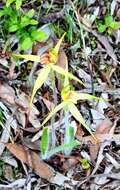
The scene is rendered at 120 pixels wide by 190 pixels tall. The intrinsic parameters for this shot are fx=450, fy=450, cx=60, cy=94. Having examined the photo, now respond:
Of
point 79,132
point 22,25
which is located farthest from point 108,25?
point 79,132

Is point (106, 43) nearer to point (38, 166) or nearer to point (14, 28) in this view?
point (14, 28)

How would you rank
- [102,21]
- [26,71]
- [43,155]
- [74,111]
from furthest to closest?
1. [102,21]
2. [26,71]
3. [43,155]
4. [74,111]

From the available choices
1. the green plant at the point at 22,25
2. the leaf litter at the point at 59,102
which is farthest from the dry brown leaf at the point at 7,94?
the green plant at the point at 22,25

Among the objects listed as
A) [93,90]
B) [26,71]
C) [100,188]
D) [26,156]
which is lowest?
[100,188]

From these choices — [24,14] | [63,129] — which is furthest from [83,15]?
[63,129]

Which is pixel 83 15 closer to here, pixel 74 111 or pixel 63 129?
pixel 63 129

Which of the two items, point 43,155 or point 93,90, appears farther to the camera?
point 93,90

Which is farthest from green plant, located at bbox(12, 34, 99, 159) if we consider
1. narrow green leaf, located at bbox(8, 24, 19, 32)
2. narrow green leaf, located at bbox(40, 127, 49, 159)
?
narrow green leaf, located at bbox(8, 24, 19, 32)

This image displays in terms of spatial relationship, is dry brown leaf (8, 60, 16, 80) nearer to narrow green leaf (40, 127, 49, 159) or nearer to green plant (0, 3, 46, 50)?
green plant (0, 3, 46, 50)
